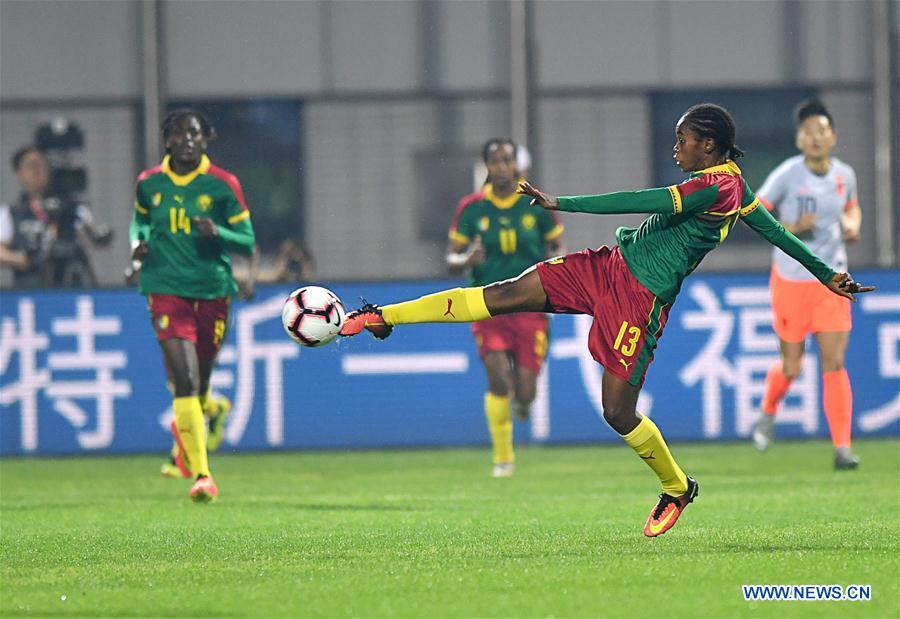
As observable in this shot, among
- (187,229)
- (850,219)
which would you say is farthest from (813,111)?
(187,229)

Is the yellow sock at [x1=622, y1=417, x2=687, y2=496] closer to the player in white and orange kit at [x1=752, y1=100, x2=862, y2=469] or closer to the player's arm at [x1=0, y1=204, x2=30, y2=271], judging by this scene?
the player in white and orange kit at [x1=752, y1=100, x2=862, y2=469]

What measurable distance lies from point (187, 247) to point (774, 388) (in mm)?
4593

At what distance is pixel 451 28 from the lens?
1819 centimetres

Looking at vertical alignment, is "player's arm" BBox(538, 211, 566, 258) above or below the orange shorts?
above

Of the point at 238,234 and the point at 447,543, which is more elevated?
the point at 238,234

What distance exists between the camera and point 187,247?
37.9ft

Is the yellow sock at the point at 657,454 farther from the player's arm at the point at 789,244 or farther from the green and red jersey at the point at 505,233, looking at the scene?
the green and red jersey at the point at 505,233

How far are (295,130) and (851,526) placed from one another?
9822 millimetres

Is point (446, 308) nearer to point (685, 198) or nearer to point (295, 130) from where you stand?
point (685, 198)

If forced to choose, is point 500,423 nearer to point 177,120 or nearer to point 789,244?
point 177,120

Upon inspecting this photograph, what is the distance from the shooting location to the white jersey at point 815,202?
13421mm

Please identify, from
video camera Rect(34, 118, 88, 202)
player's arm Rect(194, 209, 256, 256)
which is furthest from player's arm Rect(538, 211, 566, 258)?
video camera Rect(34, 118, 88, 202)

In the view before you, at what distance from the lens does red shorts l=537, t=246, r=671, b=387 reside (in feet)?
28.6

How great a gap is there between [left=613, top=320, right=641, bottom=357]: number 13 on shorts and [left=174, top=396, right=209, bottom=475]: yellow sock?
3252 millimetres
